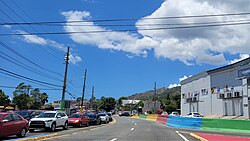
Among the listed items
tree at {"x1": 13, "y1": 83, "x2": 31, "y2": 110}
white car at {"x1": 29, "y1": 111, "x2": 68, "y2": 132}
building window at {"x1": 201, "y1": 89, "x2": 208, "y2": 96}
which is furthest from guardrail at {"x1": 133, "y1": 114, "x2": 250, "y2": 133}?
tree at {"x1": 13, "y1": 83, "x2": 31, "y2": 110}

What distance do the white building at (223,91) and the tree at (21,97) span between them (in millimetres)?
Result: 50716

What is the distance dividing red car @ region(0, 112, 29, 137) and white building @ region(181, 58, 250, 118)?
107 feet

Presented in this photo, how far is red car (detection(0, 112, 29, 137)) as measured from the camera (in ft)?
49.9

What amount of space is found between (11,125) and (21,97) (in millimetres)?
79803

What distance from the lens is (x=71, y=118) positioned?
30375 millimetres

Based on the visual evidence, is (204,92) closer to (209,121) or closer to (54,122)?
(209,121)

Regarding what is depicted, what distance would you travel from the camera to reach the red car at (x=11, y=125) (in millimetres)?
15219

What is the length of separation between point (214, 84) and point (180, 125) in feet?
74.1

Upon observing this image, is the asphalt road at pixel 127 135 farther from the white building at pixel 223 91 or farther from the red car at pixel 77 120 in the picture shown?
the white building at pixel 223 91

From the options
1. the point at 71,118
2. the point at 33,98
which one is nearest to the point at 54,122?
the point at 71,118

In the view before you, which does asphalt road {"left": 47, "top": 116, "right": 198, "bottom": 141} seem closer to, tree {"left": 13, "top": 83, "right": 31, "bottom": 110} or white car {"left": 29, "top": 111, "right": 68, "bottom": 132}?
white car {"left": 29, "top": 111, "right": 68, "bottom": 132}

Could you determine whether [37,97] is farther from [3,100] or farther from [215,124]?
[215,124]

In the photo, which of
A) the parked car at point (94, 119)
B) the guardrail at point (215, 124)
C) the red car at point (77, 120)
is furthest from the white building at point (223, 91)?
the red car at point (77, 120)

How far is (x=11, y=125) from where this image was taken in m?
15.9
